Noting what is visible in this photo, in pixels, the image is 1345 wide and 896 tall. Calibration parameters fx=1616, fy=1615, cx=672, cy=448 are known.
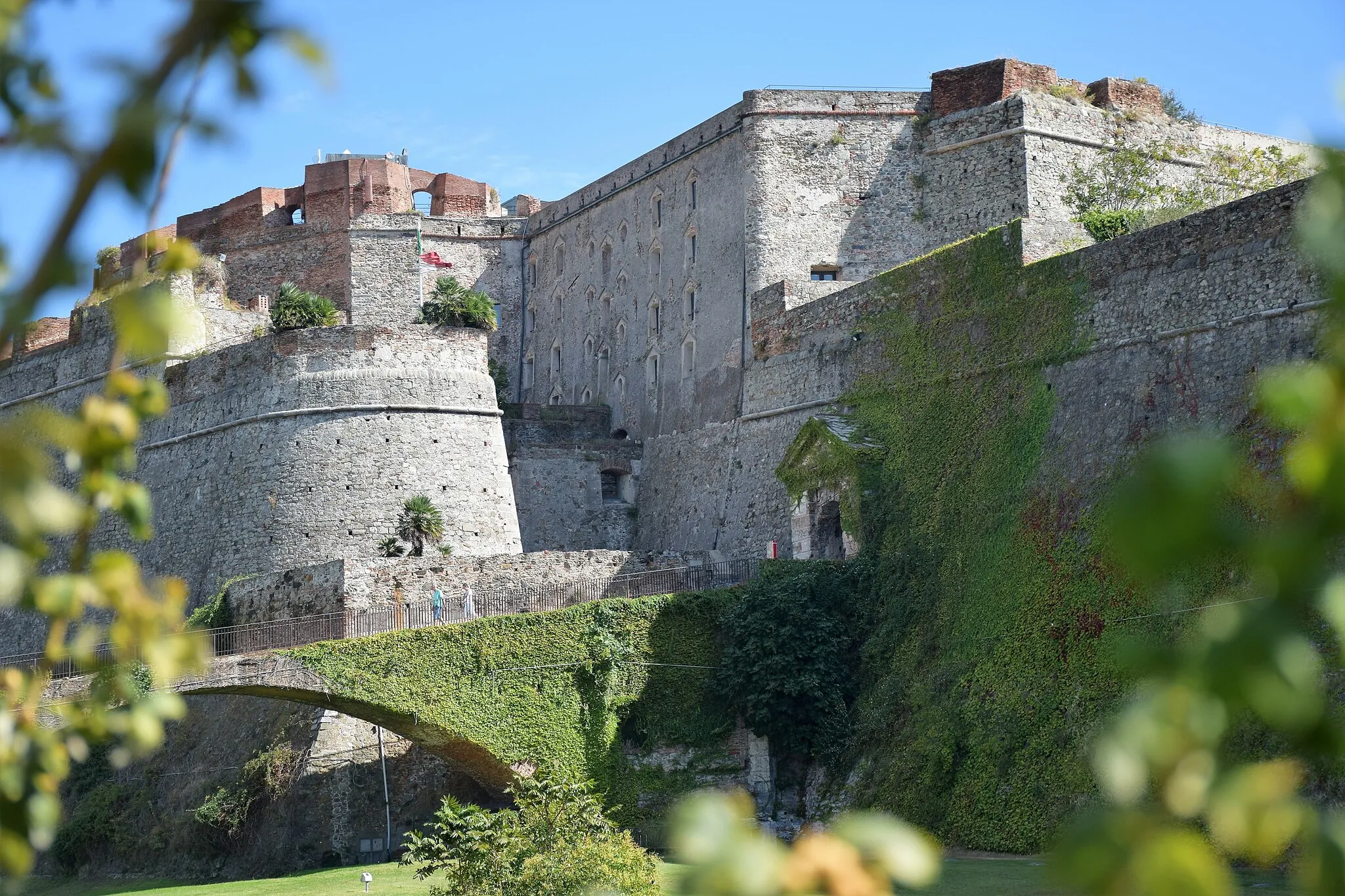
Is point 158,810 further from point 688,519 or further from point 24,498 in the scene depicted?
point 24,498

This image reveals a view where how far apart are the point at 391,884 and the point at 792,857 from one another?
22252 millimetres

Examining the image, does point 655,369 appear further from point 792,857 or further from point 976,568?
point 792,857

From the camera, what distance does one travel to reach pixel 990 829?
21484mm

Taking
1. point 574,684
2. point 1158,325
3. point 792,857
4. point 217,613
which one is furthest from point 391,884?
point 792,857

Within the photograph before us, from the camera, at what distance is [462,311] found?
36656mm

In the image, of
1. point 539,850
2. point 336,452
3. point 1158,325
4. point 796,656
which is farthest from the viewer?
point 336,452

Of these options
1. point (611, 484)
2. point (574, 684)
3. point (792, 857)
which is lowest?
point (574, 684)

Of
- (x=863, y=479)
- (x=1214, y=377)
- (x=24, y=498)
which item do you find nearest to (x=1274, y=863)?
(x=1214, y=377)

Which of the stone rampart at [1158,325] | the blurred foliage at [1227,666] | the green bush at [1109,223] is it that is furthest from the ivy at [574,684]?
the blurred foliage at [1227,666]

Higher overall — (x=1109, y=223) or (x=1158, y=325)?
(x=1109, y=223)

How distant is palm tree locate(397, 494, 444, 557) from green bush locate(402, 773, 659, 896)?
11.7 metres

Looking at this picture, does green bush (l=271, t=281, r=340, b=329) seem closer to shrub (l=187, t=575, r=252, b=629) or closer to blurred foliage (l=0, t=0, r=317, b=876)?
shrub (l=187, t=575, r=252, b=629)

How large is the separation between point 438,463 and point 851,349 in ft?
30.4

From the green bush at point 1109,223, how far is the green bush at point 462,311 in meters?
13.7
